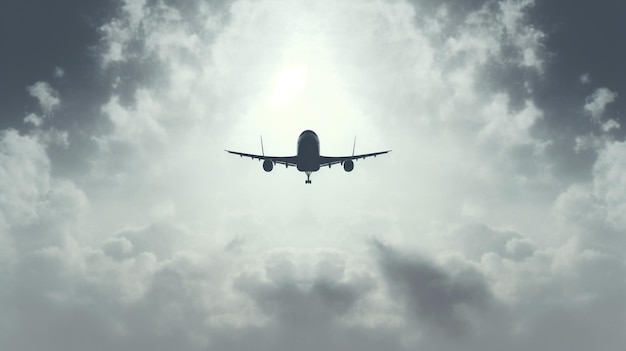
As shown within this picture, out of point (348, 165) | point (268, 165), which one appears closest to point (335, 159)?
point (348, 165)

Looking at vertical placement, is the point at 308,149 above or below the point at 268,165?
below

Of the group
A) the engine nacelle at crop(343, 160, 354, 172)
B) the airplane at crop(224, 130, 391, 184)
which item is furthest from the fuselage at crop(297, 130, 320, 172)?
the engine nacelle at crop(343, 160, 354, 172)

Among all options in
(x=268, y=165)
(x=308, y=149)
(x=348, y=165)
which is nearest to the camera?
(x=308, y=149)

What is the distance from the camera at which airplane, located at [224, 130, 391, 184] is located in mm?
148288

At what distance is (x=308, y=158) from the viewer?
494 feet

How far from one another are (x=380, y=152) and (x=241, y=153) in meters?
26.7

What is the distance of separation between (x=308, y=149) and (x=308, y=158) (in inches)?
103

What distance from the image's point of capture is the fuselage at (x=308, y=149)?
5827 inches

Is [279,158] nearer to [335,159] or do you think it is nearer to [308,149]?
[335,159]

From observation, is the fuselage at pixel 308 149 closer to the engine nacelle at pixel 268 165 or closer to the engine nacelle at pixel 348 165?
the engine nacelle at pixel 268 165

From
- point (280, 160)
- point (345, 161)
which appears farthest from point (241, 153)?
point (345, 161)

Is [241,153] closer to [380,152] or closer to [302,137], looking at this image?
[302,137]

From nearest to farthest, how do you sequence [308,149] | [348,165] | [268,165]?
[308,149] < [268,165] < [348,165]

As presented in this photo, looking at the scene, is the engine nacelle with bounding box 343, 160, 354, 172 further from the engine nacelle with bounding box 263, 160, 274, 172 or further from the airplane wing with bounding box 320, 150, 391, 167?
the engine nacelle with bounding box 263, 160, 274, 172
